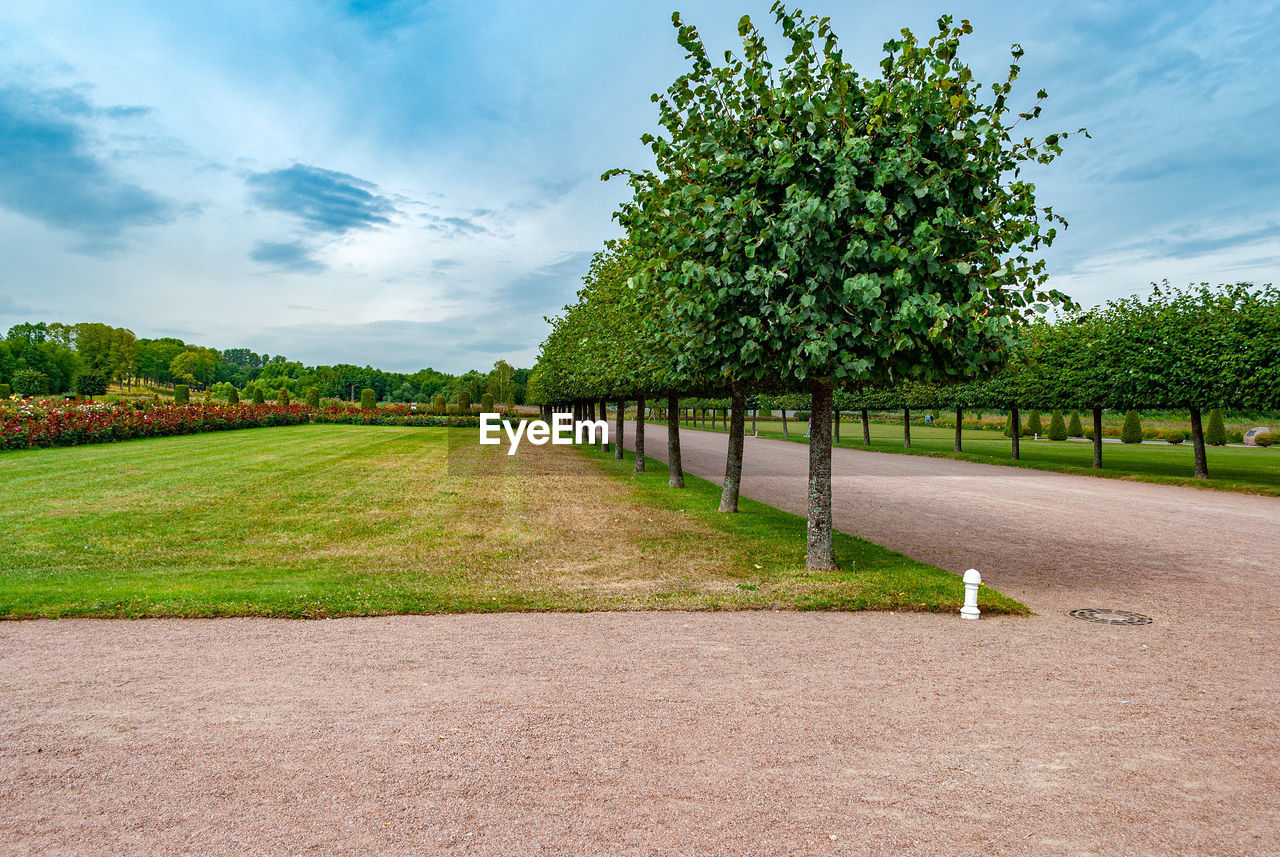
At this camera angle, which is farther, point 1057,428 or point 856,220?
point 1057,428

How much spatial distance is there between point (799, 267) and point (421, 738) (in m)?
6.41

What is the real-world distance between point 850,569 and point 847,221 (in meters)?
4.64

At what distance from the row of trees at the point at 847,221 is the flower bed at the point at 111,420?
82.5 ft

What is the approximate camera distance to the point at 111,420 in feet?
90.7

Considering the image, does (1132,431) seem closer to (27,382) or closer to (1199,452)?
(1199,452)

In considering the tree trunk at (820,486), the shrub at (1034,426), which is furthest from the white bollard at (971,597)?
the shrub at (1034,426)

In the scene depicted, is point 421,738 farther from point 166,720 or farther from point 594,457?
point 594,457

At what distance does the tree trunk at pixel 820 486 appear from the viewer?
9789 mm

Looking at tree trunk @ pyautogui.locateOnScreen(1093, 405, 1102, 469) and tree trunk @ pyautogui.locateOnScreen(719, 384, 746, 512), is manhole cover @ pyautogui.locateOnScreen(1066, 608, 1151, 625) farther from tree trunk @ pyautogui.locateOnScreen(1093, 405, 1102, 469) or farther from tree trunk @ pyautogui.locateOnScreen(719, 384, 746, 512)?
tree trunk @ pyautogui.locateOnScreen(1093, 405, 1102, 469)

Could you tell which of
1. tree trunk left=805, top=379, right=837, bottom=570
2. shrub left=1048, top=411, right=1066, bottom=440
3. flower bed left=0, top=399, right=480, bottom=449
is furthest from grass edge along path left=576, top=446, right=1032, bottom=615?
shrub left=1048, top=411, right=1066, bottom=440

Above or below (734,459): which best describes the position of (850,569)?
below

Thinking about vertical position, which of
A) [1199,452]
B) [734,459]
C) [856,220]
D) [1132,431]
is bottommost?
[1132,431]

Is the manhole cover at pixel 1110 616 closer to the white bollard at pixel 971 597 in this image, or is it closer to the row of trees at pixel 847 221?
the white bollard at pixel 971 597

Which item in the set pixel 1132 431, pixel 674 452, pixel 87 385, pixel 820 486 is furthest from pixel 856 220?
pixel 87 385
